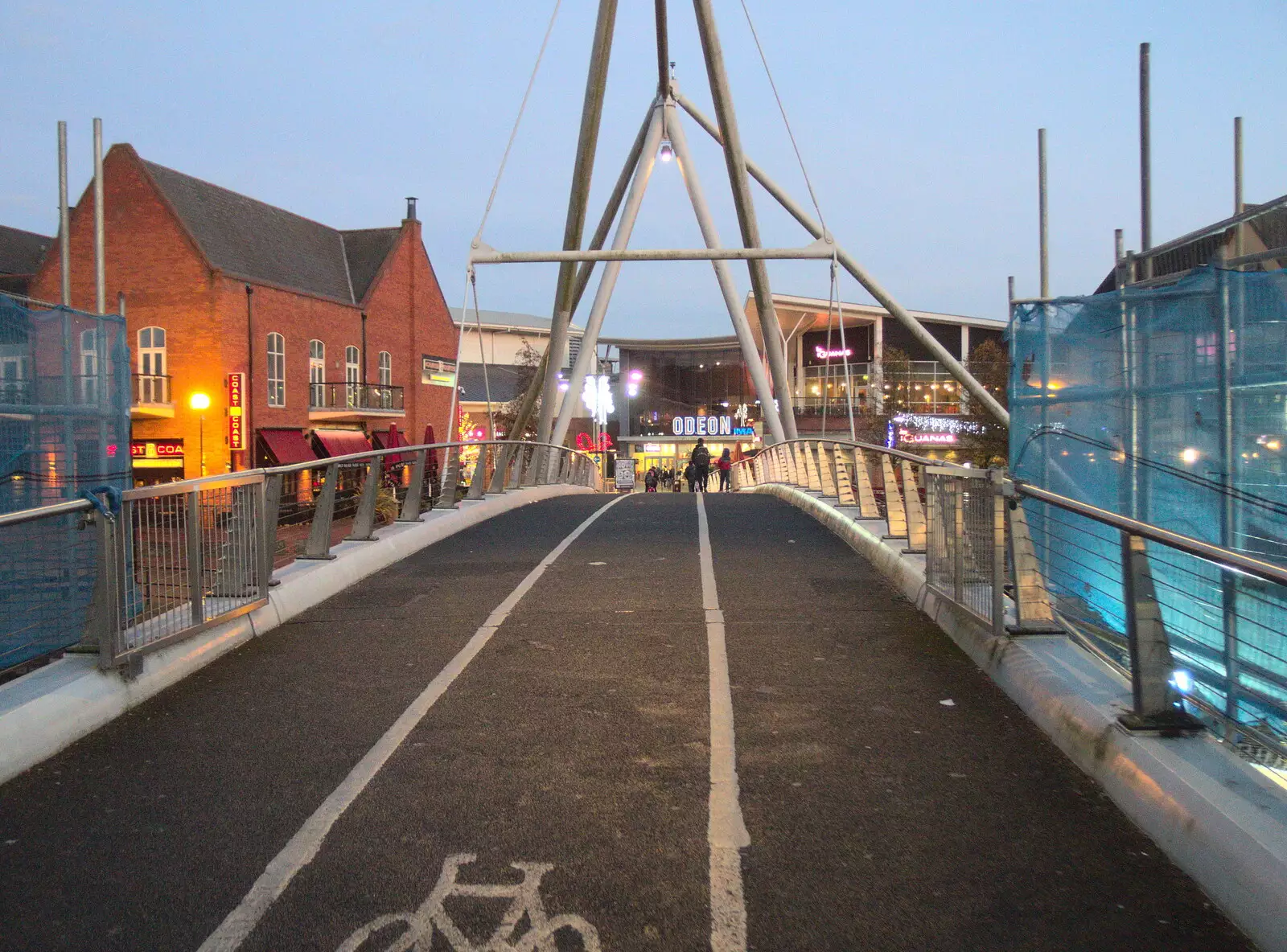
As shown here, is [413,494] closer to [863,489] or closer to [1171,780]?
[863,489]

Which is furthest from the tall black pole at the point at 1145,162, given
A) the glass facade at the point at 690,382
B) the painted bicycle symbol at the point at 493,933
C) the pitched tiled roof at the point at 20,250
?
the glass facade at the point at 690,382

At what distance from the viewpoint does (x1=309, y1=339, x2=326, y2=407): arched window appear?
43844 millimetres

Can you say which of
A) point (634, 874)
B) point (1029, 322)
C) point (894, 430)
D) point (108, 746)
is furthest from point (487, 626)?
point (894, 430)

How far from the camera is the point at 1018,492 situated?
666 cm

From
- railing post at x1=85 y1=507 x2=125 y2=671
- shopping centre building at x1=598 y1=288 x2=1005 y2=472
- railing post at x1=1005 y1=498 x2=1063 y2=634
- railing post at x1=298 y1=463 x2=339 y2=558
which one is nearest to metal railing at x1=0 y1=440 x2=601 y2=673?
railing post at x1=85 y1=507 x2=125 y2=671

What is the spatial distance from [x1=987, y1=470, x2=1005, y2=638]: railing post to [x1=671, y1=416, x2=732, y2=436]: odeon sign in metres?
74.7

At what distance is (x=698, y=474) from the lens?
41812 mm

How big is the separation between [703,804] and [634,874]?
2.45 feet

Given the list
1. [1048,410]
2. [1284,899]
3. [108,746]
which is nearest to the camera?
[1284,899]

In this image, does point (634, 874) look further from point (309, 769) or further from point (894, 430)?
point (894, 430)

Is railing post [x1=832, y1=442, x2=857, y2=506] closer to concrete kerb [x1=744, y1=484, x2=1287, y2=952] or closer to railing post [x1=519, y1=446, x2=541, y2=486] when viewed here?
railing post [x1=519, y1=446, x2=541, y2=486]

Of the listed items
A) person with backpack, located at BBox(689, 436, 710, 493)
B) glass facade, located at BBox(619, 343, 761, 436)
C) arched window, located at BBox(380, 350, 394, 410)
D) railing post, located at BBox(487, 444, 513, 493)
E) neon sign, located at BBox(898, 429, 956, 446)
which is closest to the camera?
railing post, located at BBox(487, 444, 513, 493)

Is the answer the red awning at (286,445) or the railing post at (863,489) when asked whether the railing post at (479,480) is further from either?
the red awning at (286,445)

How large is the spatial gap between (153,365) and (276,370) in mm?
4347
